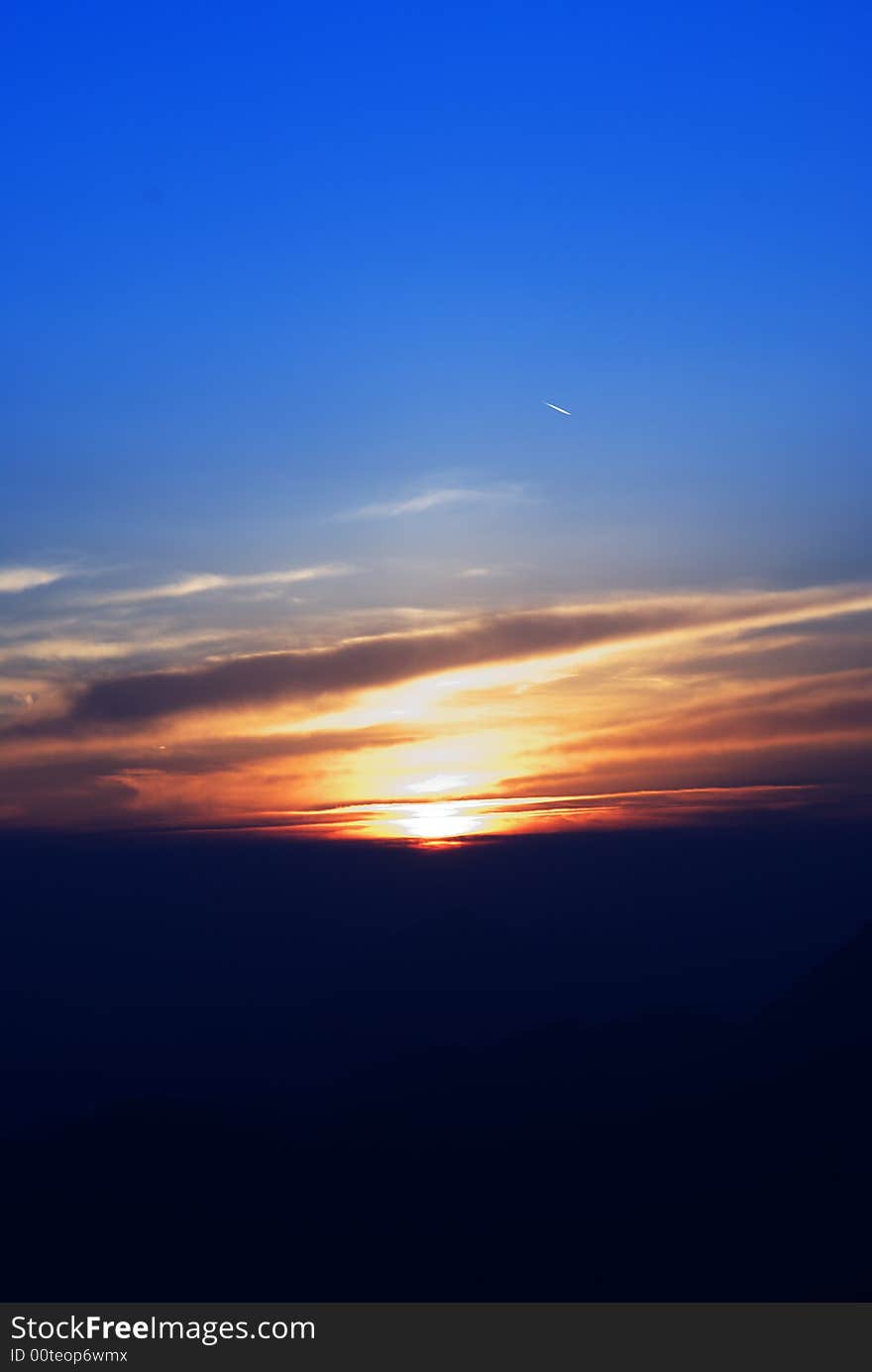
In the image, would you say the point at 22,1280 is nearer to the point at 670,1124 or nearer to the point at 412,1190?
the point at 412,1190

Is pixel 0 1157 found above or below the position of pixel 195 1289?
above

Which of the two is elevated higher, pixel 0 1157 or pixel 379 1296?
pixel 0 1157

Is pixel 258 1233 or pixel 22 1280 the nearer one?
pixel 22 1280

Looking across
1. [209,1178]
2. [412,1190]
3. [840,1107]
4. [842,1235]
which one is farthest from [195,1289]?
[840,1107]

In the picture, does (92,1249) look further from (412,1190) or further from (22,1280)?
(412,1190)

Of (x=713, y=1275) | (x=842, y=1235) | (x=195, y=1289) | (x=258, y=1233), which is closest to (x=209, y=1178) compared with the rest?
(x=258, y=1233)
